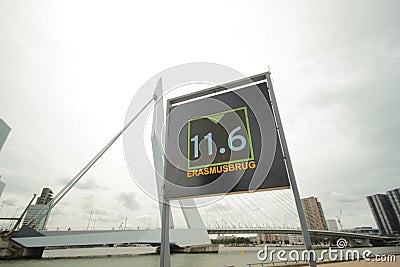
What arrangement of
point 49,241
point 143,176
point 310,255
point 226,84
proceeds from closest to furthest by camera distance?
point 310,255 → point 143,176 → point 226,84 → point 49,241

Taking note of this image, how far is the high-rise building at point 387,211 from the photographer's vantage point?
1278 inches

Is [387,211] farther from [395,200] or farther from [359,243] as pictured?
[359,243]

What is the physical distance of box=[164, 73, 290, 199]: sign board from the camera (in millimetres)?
2730

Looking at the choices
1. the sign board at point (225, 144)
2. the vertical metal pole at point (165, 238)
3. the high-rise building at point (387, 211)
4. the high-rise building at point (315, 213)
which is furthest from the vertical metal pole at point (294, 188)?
the high-rise building at point (387, 211)

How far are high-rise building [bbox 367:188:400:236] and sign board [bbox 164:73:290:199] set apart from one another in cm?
4218

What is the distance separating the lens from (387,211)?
34.5m

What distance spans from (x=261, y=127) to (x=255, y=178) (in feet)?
2.53

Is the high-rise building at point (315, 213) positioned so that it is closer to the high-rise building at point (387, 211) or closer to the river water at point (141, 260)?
the river water at point (141, 260)

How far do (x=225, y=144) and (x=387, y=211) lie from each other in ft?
154

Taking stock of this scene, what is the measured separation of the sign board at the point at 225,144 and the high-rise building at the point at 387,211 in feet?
138

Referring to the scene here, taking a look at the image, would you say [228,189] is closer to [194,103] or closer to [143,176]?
[143,176]

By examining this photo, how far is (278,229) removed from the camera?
2172 centimetres

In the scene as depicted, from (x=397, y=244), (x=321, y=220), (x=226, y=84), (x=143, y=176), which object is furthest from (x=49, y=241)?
(x=397, y=244)

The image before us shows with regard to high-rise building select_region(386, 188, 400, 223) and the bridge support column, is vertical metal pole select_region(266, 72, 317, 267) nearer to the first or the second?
the bridge support column
